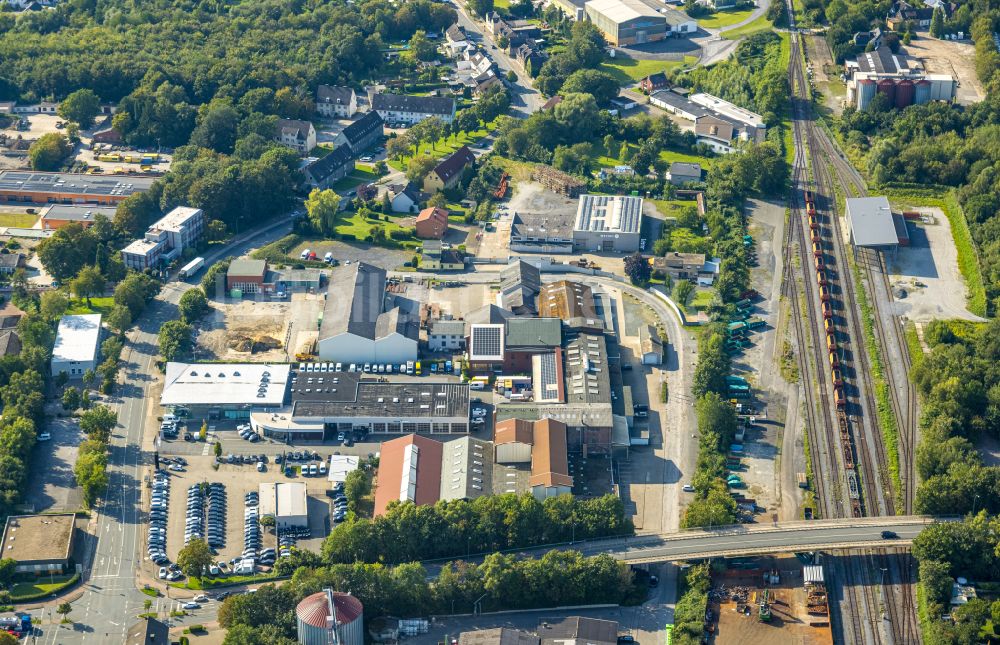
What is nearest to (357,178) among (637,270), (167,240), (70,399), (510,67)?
(167,240)

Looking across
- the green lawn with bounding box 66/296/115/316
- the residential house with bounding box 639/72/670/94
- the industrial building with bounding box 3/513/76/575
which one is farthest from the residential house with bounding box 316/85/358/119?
the industrial building with bounding box 3/513/76/575

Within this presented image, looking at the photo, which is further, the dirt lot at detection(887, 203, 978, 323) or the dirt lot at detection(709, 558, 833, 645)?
the dirt lot at detection(887, 203, 978, 323)

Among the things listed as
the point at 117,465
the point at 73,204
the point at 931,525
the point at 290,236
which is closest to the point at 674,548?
the point at 931,525

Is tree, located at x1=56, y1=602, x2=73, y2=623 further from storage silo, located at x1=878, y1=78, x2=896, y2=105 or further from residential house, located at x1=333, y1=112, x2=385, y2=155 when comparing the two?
storage silo, located at x1=878, y1=78, x2=896, y2=105

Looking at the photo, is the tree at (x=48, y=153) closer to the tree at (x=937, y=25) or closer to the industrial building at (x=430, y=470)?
the industrial building at (x=430, y=470)

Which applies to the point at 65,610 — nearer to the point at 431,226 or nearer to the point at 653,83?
the point at 431,226

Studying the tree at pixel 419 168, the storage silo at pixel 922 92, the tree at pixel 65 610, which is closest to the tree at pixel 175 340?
the tree at pixel 65 610
